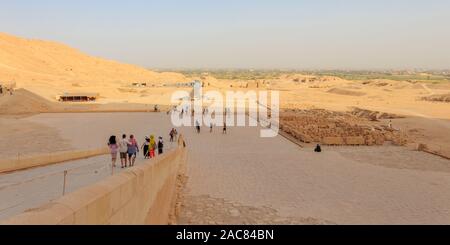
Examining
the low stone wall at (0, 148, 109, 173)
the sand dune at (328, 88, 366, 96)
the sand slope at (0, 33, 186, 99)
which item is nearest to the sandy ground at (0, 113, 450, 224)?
the low stone wall at (0, 148, 109, 173)

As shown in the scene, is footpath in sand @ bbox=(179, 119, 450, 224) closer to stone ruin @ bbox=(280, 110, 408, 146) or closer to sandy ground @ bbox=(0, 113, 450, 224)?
sandy ground @ bbox=(0, 113, 450, 224)

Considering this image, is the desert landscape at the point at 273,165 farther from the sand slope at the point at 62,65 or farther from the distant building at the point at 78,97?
the sand slope at the point at 62,65

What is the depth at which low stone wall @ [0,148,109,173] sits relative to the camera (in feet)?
33.3

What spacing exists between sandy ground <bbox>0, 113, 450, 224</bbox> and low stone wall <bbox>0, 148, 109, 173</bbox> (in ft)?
1.46

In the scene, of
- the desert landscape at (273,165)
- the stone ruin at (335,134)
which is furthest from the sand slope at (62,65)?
the stone ruin at (335,134)

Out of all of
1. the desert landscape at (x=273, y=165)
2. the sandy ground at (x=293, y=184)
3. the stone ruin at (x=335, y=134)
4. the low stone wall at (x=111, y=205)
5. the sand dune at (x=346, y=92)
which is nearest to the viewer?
the low stone wall at (x=111, y=205)

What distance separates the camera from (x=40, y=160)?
1145cm

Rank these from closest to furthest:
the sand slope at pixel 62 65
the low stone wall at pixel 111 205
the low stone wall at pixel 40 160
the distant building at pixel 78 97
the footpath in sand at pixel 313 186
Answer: the low stone wall at pixel 111 205 → the low stone wall at pixel 40 160 → the footpath in sand at pixel 313 186 → the distant building at pixel 78 97 → the sand slope at pixel 62 65

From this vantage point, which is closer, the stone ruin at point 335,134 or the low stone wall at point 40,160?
the low stone wall at point 40,160

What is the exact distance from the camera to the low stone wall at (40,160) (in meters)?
10.2

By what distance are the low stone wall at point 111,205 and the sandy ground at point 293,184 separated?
5.50 feet

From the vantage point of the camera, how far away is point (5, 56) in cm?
8238
